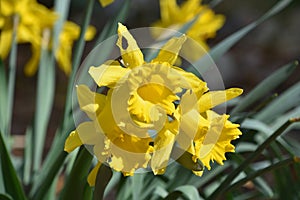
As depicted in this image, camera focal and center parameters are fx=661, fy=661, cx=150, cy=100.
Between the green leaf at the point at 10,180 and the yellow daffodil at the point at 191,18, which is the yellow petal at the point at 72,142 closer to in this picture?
the green leaf at the point at 10,180

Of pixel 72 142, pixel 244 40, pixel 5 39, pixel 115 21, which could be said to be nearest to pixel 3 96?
pixel 5 39

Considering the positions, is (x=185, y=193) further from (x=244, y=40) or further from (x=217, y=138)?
(x=244, y=40)

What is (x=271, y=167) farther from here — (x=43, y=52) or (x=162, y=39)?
(x=43, y=52)

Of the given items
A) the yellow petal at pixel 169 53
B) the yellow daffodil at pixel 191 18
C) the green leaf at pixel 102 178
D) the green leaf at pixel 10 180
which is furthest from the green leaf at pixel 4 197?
the yellow daffodil at pixel 191 18

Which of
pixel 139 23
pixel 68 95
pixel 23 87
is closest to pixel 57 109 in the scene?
pixel 23 87

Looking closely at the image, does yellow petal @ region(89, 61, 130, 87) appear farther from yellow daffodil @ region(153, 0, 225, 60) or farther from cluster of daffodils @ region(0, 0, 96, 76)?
yellow daffodil @ region(153, 0, 225, 60)

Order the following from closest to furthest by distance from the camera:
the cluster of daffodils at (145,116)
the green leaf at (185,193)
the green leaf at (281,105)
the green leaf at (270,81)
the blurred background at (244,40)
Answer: the cluster of daffodils at (145,116)
the green leaf at (185,193)
the green leaf at (270,81)
the green leaf at (281,105)
the blurred background at (244,40)
